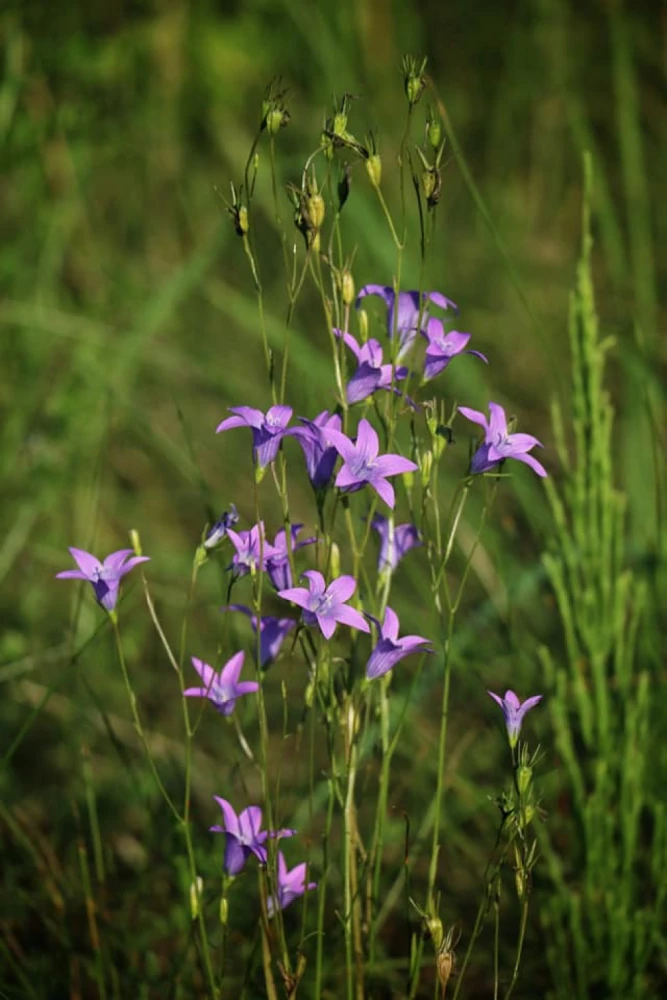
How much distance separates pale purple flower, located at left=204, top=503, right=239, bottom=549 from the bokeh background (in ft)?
0.64

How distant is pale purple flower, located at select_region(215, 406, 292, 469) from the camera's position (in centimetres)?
97

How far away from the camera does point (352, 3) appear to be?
2.91m

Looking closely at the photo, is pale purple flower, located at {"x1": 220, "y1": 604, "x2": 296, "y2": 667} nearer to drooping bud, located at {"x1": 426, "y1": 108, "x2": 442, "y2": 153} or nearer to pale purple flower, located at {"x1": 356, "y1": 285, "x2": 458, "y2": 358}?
pale purple flower, located at {"x1": 356, "y1": 285, "x2": 458, "y2": 358}

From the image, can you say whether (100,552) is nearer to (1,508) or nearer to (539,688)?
(1,508)

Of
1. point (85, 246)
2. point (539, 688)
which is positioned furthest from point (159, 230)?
point (539, 688)

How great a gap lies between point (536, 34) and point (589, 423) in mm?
2248

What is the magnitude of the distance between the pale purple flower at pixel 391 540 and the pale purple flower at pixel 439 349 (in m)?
0.14

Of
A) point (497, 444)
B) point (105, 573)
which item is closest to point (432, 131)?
point (497, 444)

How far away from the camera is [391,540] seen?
3.69ft

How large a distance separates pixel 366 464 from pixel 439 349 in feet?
0.55

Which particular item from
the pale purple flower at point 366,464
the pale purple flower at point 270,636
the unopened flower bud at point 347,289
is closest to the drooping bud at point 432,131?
the unopened flower bud at point 347,289

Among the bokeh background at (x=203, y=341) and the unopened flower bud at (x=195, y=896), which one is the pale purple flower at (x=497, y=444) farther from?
the unopened flower bud at (x=195, y=896)

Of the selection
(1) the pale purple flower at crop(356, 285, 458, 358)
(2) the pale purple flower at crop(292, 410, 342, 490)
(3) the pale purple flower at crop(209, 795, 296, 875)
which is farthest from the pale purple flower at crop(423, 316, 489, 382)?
(3) the pale purple flower at crop(209, 795, 296, 875)

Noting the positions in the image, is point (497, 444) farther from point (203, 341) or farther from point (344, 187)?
point (203, 341)
